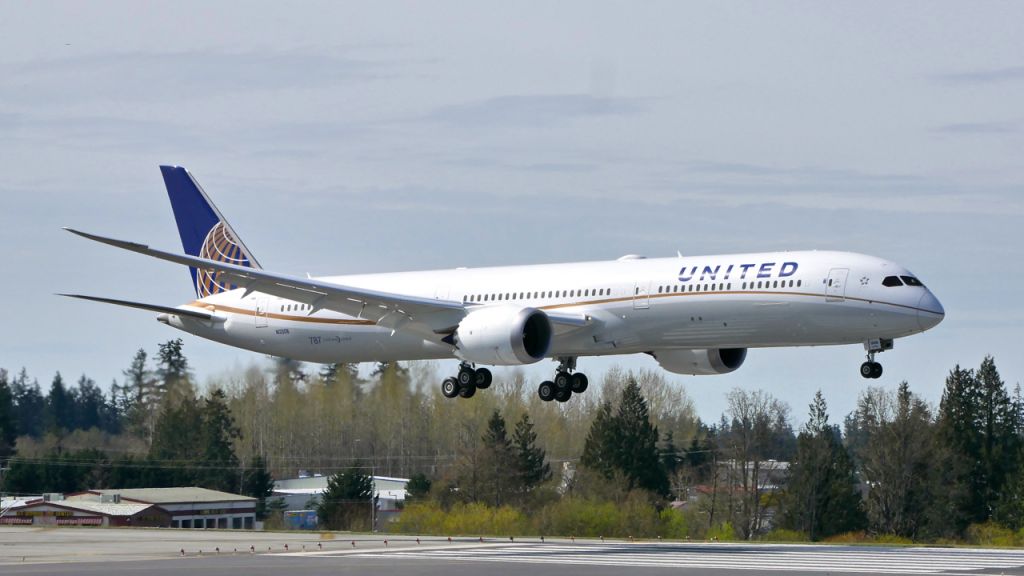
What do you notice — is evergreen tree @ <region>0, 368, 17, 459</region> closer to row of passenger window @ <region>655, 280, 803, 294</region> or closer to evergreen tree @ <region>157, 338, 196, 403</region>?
evergreen tree @ <region>157, 338, 196, 403</region>

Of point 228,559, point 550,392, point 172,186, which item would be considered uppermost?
point 172,186

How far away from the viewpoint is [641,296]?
2119 inches

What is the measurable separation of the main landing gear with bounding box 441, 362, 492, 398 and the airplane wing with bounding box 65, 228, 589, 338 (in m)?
1.84

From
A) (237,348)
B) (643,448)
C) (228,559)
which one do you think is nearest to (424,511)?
(643,448)

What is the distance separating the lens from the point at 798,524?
11112cm

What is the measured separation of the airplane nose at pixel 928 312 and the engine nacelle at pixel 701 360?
9692mm

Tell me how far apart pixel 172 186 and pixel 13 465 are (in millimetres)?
44813

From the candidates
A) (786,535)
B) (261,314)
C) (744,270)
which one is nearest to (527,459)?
(786,535)

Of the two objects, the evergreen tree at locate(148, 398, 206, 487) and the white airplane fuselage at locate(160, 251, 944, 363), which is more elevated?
the white airplane fuselage at locate(160, 251, 944, 363)

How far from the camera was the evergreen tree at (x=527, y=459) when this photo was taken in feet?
356

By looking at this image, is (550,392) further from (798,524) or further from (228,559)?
(798,524)

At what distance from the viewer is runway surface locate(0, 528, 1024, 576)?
152 ft

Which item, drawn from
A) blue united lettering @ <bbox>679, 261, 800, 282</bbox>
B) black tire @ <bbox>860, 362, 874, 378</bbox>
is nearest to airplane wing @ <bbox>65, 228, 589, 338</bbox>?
blue united lettering @ <bbox>679, 261, 800, 282</bbox>

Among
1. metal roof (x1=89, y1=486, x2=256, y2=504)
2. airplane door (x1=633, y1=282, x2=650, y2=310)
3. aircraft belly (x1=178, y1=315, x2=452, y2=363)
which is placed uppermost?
airplane door (x1=633, y1=282, x2=650, y2=310)
